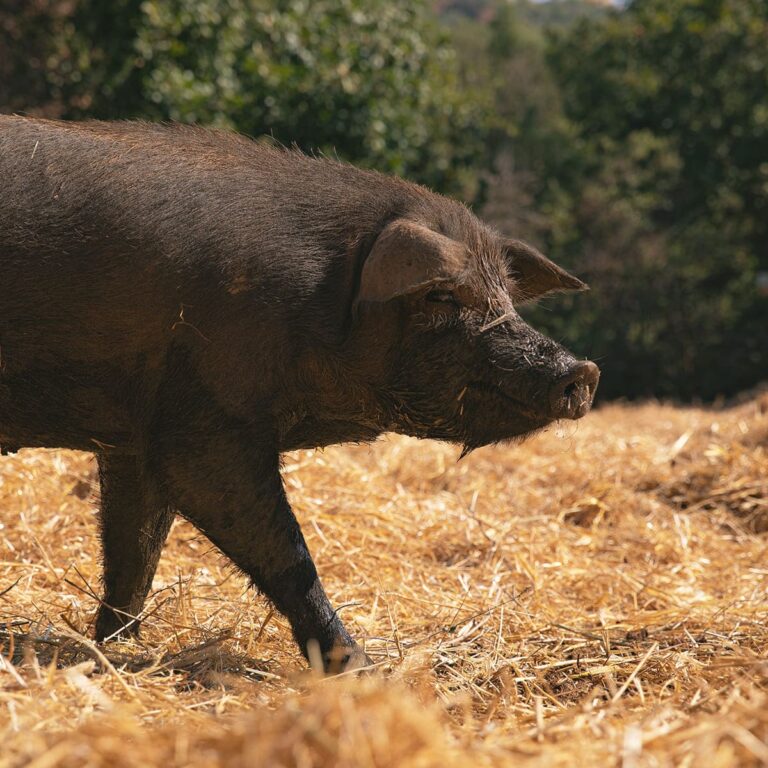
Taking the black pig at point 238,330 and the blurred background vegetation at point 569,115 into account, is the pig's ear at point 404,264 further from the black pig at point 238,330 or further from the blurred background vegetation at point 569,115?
the blurred background vegetation at point 569,115

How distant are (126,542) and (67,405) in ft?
2.28

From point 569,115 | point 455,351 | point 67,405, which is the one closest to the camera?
point 67,405

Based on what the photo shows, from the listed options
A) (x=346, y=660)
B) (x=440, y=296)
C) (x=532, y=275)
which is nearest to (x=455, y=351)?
(x=440, y=296)

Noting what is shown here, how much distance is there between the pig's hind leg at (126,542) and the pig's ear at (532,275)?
59.0 inches

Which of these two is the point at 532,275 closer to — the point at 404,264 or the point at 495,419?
the point at 495,419

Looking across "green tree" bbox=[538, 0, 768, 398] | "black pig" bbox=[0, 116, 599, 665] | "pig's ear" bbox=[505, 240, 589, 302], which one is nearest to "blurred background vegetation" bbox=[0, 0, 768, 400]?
"green tree" bbox=[538, 0, 768, 398]

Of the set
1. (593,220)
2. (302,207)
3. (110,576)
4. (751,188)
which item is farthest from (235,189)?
(593,220)

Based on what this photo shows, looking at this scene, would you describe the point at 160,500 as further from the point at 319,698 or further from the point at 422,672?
the point at 319,698

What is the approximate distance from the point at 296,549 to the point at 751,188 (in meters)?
14.1

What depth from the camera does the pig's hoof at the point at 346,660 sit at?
3234mm

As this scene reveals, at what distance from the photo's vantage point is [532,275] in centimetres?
408

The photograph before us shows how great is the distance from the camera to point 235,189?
139 inches

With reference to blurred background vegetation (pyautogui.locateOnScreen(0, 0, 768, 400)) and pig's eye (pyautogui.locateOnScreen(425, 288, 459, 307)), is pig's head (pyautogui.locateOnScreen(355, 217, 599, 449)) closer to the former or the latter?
pig's eye (pyautogui.locateOnScreen(425, 288, 459, 307))

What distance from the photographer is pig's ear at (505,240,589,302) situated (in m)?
3.96
